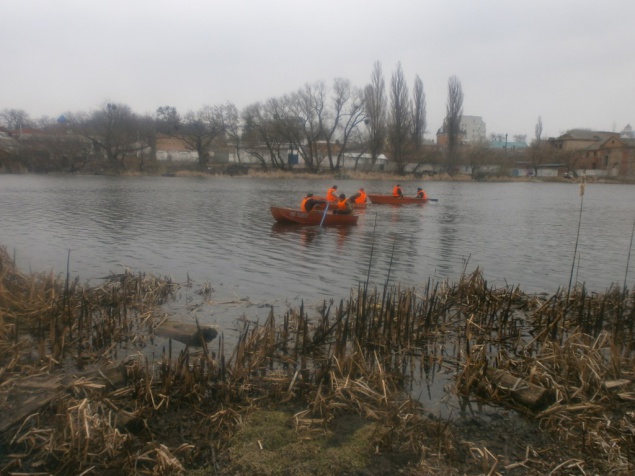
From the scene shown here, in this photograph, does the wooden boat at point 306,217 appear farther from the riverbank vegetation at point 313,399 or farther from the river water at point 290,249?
the riverbank vegetation at point 313,399

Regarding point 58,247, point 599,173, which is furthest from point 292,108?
point 58,247

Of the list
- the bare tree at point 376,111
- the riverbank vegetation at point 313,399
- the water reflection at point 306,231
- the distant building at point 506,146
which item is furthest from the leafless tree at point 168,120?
the riverbank vegetation at point 313,399

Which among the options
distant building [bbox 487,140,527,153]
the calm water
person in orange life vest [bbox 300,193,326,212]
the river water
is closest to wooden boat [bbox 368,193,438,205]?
the calm water

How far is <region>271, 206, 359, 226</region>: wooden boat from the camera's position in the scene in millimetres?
20312

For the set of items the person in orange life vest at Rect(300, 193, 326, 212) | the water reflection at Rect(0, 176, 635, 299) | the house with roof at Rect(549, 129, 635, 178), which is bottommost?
the water reflection at Rect(0, 176, 635, 299)

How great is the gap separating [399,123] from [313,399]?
69.4 meters

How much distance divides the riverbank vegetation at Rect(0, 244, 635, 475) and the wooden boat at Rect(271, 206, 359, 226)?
12926 millimetres

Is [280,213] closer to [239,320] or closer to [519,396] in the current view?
[239,320]

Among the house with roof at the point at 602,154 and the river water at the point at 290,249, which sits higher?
the house with roof at the point at 602,154

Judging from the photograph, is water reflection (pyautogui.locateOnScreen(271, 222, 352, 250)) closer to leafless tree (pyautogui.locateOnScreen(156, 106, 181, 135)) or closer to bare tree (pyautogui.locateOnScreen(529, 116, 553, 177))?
leafless tree (pyautogui.locateOnScreen(156, 106, 181, 135))

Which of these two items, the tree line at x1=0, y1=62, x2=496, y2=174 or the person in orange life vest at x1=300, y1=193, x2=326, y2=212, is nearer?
the person in orange life vest at x1=300, y1=193, x2=326, y2=212

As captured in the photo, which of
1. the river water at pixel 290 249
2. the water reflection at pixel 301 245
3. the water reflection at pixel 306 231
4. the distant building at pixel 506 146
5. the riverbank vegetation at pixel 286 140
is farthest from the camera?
the distant building at pixel 506 146

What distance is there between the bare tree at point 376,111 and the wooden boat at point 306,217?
178 feet

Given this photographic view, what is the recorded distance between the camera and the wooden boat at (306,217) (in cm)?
2031
